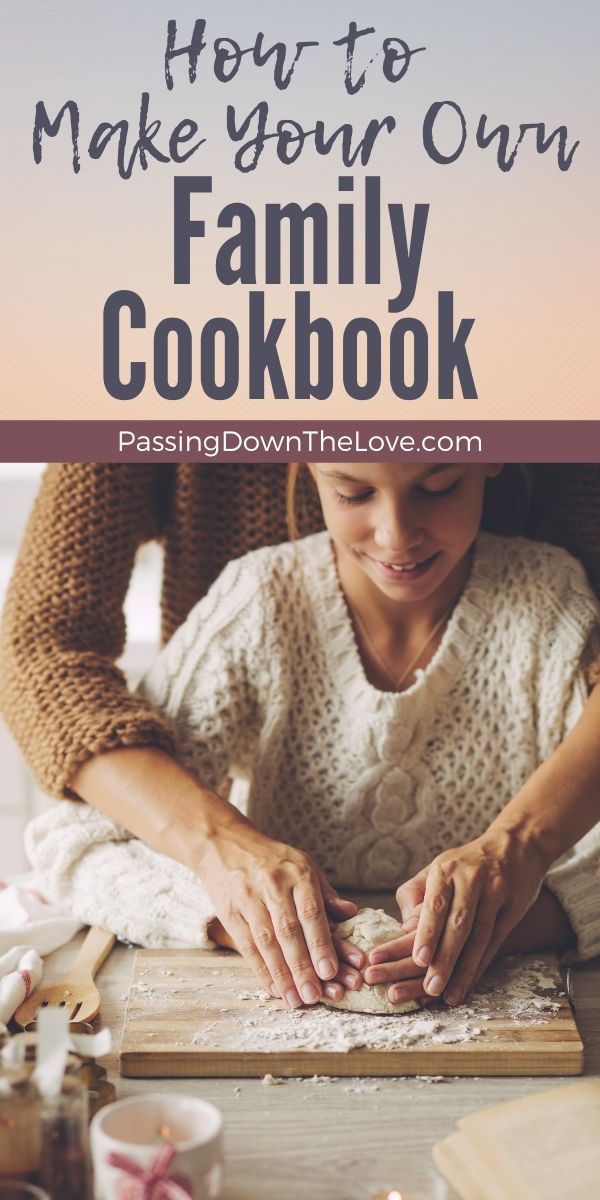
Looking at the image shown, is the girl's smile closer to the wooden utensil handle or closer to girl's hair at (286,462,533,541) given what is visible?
girl's hair at (286,462,533,541)

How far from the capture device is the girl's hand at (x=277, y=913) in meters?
1.21

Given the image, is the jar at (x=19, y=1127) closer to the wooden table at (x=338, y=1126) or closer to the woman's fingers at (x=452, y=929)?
the wooden table at (x=338, y=1126)

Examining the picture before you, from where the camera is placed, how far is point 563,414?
57.9 inches

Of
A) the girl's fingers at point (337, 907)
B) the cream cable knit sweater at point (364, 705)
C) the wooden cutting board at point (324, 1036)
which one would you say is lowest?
the wooden cutting board at point (324, 1036)

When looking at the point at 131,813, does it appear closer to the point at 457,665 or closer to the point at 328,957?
the point at 328,957

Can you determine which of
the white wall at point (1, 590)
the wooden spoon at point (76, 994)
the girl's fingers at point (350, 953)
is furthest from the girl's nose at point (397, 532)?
the white wall at point (1, 590)

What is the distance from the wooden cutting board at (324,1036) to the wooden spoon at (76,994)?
0.04 meters

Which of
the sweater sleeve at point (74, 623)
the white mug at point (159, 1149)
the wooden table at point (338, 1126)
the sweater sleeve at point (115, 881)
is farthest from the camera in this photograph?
the sweater sleeve at point (74, 623)

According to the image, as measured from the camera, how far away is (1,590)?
270 centimetres

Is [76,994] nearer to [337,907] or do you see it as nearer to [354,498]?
[337,907]

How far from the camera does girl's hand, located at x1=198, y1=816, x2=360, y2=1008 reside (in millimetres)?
1213

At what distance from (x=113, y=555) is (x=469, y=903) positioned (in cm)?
65

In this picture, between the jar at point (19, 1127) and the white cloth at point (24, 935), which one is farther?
the white cloth at point (24, 935)

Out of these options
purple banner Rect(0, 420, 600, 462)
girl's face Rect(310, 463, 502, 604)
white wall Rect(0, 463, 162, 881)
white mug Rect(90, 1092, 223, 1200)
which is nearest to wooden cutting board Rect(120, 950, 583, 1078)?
white mug Rect(90, 1092, 223, 1200)
